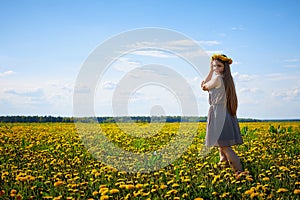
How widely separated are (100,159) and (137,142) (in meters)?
2.98

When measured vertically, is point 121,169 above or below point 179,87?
below

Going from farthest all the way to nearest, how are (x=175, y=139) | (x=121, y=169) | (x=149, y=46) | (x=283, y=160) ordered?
1. (x=175, y=139)
2. (x=149, y=46)
3. (x=283, y=160)
4. (x=121, y=169)

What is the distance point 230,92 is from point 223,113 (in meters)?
0.38

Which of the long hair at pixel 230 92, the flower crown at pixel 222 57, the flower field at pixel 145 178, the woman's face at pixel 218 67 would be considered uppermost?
the flower crown at pixel 222 57

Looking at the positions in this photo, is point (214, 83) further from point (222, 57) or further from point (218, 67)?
Answer: point (222, 57)

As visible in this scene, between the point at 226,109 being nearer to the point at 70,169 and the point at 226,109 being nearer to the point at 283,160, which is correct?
the point at 283,160

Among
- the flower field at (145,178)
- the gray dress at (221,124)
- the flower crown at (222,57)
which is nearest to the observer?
the flower field at (145,178)

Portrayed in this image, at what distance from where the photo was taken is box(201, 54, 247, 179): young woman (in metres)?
7.20

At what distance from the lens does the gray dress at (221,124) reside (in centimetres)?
720

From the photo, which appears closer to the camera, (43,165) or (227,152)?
(227,152)

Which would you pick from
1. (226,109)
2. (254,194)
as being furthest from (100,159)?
(254,194)

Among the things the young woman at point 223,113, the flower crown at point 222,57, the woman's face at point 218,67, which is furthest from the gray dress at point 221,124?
the flower crown at point 222,57

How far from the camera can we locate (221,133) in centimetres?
722

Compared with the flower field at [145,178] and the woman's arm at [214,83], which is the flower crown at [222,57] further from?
the flower field at [145,178]
